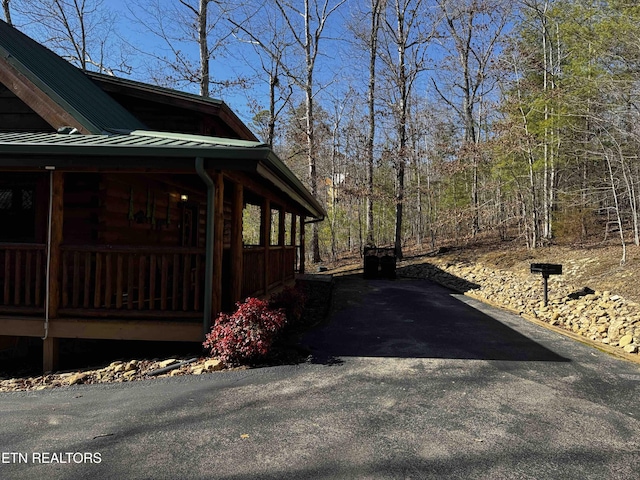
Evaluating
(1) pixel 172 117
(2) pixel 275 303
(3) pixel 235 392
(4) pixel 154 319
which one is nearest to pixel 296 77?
(1) pixel 172 117

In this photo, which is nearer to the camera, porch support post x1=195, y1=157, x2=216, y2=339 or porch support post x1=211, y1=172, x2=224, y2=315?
porch support post x1=195, y1=157, x2=216, y2=339

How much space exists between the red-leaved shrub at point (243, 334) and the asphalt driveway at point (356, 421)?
11.3 inches

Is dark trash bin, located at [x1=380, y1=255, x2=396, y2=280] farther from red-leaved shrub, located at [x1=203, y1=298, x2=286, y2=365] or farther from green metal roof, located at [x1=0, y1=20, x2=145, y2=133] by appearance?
red-leaved shrub, located at [x1=203, y1=298, x2=286, y2=365]

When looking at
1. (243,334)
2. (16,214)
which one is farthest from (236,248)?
(16,214)

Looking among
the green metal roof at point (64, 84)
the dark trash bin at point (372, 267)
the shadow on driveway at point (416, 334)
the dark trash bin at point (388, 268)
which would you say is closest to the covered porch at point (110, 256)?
the green metal roof at point (64, 84)

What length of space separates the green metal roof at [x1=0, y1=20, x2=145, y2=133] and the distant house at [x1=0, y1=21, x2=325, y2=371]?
0.12 feet

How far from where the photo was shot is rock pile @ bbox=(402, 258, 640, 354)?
6.04 m

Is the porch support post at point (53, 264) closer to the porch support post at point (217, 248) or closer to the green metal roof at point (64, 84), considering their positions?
the green metal roof at point (64, 84)

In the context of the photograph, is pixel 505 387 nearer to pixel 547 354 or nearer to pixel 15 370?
pixel 547 354

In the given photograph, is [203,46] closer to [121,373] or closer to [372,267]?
[372,267]

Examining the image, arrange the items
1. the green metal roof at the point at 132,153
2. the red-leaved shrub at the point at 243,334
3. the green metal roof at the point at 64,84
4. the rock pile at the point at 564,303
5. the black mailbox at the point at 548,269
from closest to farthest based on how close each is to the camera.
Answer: the green metal roof at the point at 132,153 < the red-leaved shrub at the point at 243,334 < the rock pile at the point at 564,303 < the green metal roof at the point at 64,84 < the black mailbox at the point at 548,269

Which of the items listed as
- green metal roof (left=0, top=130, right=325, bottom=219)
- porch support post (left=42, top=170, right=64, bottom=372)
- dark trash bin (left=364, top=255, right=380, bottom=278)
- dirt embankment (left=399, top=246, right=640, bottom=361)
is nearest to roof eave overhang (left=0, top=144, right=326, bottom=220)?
green metal roof (left=0, top=130, right=325, bottom=219)

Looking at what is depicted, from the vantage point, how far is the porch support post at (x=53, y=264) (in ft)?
16.7

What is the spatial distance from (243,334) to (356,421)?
193 cm
